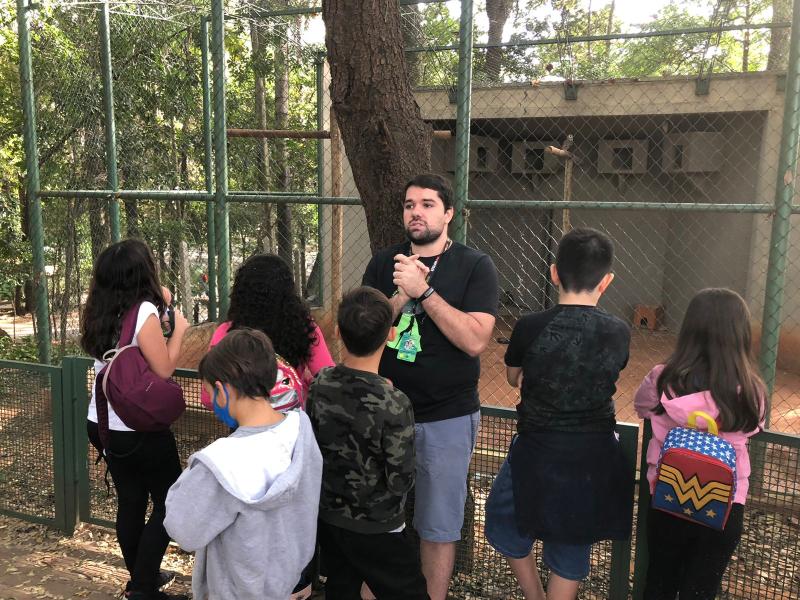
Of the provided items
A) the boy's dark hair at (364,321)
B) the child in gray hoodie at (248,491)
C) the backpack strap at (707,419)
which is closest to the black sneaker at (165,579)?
the child in gray hoodie at (248,491)

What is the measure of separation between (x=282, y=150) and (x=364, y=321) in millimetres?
8688

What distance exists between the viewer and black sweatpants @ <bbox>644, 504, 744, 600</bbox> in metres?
2.20

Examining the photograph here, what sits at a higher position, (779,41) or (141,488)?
(779,41)

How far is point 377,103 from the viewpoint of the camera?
3135 mm

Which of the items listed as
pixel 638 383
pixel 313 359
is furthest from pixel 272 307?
pixel 638 383

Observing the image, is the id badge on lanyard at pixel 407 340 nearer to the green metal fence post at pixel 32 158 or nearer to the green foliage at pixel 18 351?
the green metal fence post at pixel 32 158

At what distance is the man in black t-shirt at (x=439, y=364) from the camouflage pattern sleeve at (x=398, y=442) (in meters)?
0.31

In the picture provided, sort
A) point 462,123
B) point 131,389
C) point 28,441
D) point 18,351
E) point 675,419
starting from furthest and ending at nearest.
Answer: point 18,351
point 28,441
point 462,123
point 131,389
point 675,419

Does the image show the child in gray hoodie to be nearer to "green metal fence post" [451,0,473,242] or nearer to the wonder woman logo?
the wonder woman logo

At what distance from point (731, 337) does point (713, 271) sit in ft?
32.1

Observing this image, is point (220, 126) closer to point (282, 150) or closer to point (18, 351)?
point (18, 351)

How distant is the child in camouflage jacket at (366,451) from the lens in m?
2.12

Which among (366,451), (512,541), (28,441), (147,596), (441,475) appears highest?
(366,451)

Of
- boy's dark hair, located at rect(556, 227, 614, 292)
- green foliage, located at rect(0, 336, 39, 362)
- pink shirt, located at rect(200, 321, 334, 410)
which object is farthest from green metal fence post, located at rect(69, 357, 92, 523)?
green foliage, located at rect(0, 336, 39, 362)
